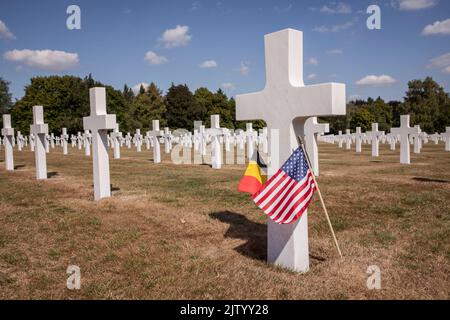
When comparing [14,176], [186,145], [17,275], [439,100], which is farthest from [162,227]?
[439,100]

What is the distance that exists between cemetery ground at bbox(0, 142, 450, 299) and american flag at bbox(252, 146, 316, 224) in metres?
0.78

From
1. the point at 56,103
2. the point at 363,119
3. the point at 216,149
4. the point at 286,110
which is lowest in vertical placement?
the point at 216,149

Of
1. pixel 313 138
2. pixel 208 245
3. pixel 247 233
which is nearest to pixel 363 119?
pixel 313 138

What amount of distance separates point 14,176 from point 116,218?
9.19 metres

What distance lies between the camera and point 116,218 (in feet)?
24.8

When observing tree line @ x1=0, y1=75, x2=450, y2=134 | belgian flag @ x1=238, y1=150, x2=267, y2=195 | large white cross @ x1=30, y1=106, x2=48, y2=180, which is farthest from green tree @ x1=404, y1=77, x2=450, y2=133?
belgian flag @ x1=238, y1=150, x2=267, y2=195

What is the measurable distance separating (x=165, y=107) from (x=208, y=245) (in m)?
69.5

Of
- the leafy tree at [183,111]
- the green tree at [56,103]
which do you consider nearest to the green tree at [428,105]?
the leafy tree at [183,111]

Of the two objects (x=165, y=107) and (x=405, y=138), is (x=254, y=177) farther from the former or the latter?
(x=165, y=107)

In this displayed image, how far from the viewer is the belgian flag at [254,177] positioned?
5125 millimetres

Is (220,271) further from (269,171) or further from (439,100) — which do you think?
(439,100)

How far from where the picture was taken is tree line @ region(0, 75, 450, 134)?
58469 millimetres

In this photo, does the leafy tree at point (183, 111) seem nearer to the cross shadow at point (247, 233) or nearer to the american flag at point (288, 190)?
the cross shadow at point (247, 233)

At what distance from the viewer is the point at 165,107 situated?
73.3 m
